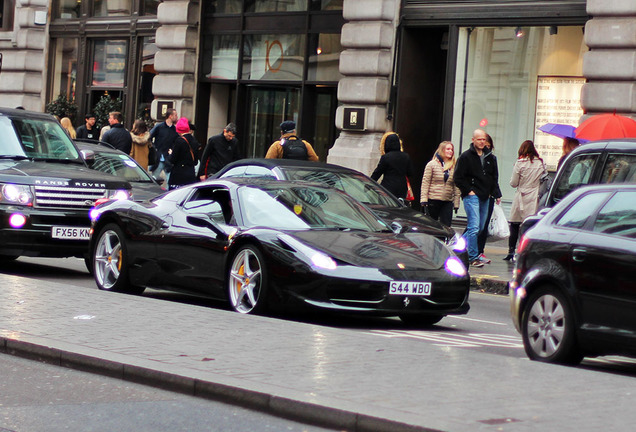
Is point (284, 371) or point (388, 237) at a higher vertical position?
point (388, 237)

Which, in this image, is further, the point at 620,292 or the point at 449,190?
the point at 449,190

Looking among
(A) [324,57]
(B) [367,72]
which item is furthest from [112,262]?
(A) [324,57]

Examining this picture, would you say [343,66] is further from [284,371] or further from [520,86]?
[284,371]

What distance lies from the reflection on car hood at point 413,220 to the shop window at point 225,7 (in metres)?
12.8

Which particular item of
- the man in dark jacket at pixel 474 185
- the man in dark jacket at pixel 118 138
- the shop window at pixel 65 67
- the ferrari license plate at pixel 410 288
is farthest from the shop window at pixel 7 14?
the ferrari license plate at pixel 410 288

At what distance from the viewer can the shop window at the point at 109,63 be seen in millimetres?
29750

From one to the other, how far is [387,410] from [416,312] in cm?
421

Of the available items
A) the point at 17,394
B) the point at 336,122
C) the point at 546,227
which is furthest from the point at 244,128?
the point at 17,394

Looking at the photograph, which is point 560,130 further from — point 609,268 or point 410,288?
point 609,268

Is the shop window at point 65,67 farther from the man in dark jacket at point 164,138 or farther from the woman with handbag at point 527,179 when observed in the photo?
the woman with handbag at point 527,179

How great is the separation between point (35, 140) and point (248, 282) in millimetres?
5729

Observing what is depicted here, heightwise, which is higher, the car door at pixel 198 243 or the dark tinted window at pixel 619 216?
the dark tinted window at pixel 619 216

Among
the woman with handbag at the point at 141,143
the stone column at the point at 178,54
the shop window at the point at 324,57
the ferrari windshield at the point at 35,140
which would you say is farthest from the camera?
the stone column at the point at 178,54

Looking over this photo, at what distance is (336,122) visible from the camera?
23.3 m
